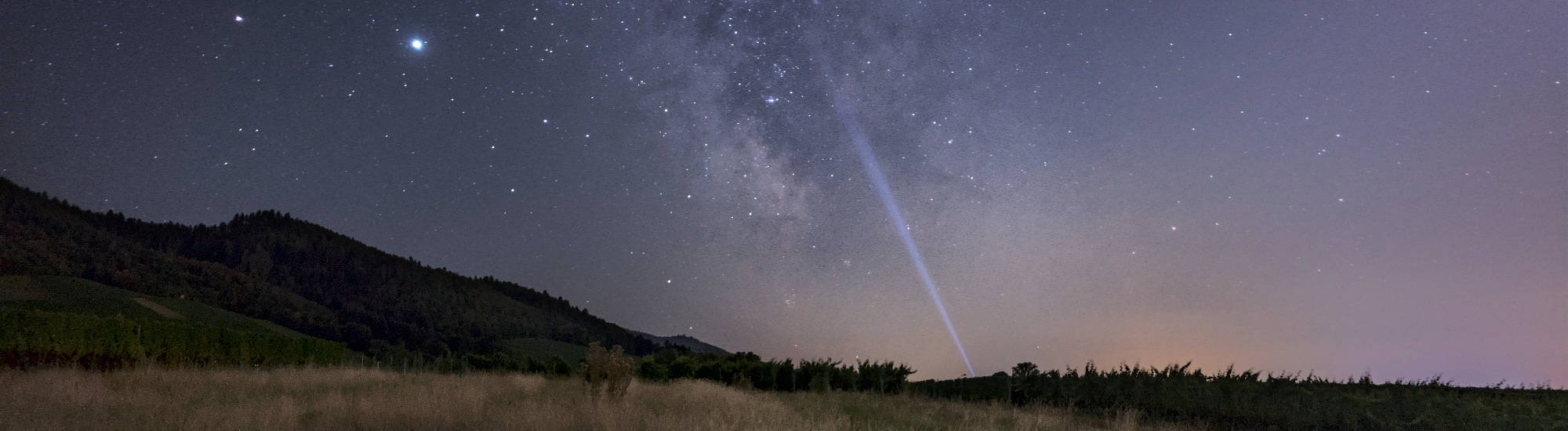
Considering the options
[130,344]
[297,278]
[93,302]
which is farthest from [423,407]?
[297,278]

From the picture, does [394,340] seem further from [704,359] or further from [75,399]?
[75,399]

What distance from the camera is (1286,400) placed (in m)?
16.1

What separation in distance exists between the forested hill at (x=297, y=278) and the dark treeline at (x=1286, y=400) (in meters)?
67.0

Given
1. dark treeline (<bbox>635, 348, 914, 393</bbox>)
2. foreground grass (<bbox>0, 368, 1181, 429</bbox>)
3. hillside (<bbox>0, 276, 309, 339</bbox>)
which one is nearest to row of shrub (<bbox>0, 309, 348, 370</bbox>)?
foreground grass (<bbox>0, 368, 1181, 429</bbox>)

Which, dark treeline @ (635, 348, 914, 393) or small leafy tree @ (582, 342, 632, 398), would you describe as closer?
small leafy tree @ (582, 342, 632, 398)

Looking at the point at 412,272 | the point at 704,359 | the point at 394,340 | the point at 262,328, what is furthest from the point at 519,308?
the point at 704,359

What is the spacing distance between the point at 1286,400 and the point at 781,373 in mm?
18679

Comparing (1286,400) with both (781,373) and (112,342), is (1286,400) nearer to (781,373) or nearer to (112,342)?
(781,373)

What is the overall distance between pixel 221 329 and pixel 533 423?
26.4 metres

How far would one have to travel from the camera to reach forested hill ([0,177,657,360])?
77.4 meters

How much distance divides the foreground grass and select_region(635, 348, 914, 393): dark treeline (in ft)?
22.1

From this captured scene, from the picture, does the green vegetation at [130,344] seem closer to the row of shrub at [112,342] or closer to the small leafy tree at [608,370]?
the row of shrub at [112,342]

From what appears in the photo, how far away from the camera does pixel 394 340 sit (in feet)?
336

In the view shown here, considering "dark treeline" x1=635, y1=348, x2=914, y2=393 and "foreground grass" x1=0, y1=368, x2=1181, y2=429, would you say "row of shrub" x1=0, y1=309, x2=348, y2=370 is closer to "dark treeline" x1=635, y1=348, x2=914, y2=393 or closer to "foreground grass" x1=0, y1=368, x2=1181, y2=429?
"foreground grass" x1=0, y1=368, x2=1181, y2=429
